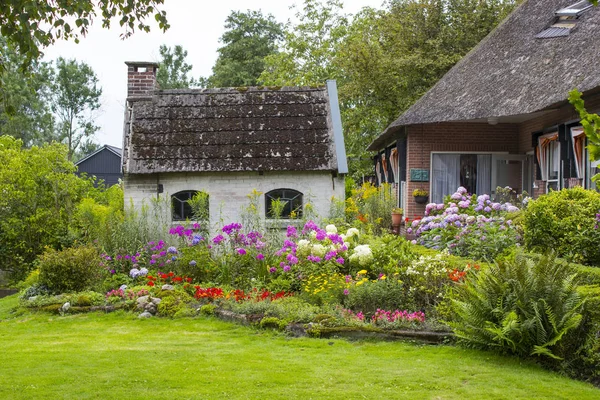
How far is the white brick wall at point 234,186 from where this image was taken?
15.1m

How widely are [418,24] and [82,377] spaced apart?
2440cm

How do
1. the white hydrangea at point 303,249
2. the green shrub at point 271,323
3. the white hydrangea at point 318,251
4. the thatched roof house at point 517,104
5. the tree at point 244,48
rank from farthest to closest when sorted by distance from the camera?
the tree at point 244,48 → the thatched roof house at point 517,104 → the white hydrangea at point 303,249 → the white hydrangea at point 318,251 → the green shrub at point 271,323

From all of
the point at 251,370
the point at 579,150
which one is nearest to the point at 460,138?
the point at 579,150

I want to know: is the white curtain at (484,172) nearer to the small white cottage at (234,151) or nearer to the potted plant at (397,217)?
the potted plant at (397,217)

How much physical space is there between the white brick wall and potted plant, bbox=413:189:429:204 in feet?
17.5

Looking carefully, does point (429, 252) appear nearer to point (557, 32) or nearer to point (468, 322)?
point (468, 322)

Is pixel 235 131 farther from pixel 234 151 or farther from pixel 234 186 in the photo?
pixel 234 186

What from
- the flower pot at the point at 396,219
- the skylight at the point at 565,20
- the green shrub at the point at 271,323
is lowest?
the green shrub at the point at 271,323

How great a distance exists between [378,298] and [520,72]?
403 inches

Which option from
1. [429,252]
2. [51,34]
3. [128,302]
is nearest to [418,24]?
[429,252]

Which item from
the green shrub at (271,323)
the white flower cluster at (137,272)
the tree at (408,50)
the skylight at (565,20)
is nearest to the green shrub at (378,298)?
the green shrub at (271,323)

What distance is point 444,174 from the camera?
20.1 meters

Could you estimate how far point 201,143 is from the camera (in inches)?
619

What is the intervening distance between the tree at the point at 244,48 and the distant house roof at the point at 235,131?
32700 mm
